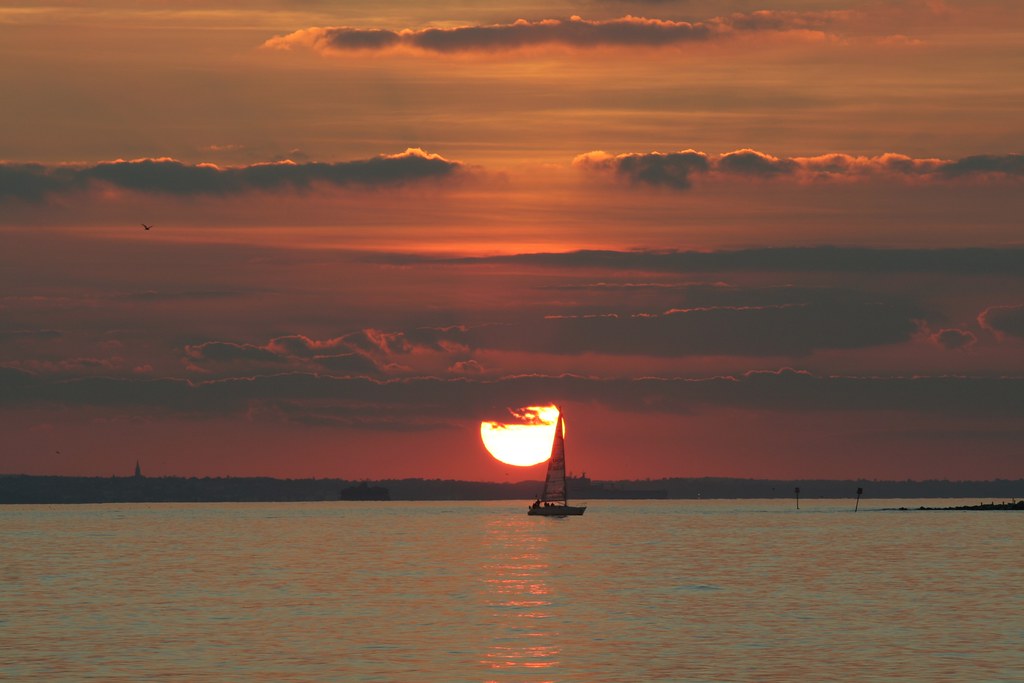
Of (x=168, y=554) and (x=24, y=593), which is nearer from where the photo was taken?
(x=24, y=593)

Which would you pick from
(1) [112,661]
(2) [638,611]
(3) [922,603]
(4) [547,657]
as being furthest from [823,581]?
(1) [112,661]

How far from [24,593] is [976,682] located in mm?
69524

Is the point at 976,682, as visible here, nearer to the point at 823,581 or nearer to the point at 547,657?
Answer: the point at 547,657

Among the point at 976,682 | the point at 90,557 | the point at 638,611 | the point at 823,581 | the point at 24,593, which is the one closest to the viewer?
the point at 976,682

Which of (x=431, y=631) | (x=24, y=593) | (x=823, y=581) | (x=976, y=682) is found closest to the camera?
(x=976, y=682)

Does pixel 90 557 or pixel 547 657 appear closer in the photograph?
pixel 547 657

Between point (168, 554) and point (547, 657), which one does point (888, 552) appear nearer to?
point (168, 554)

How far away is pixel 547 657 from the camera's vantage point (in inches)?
2768

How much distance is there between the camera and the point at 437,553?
177 meters

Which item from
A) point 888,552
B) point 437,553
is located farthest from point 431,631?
point 888,552

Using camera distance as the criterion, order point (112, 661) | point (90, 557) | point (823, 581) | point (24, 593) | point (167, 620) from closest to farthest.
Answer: point (112, 661)
point (167, 620)
point (24, 593)
point (823, 581)
point (90, 557)

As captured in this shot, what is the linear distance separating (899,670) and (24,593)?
65.5 metres

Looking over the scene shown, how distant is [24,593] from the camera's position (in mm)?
109000

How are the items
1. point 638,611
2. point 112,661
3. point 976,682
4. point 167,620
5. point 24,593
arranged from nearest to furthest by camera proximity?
1. point 976,682
2. point 112,661
3. point 167,620
4. point 638,611
5. point 24,593
